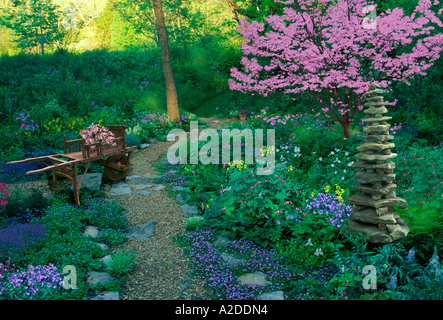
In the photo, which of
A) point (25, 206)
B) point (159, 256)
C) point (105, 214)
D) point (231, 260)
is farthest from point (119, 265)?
point (25, 206)

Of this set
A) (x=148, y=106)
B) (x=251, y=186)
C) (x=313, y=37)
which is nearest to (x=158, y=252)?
(x=251, y=186)

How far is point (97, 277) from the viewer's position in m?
4.35

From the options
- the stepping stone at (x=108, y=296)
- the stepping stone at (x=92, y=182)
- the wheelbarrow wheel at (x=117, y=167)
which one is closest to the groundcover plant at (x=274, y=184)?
the stepping stone at (x=108, y=296)

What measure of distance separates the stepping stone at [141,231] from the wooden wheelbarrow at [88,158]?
1.37 meters

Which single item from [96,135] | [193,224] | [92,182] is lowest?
[193,224]

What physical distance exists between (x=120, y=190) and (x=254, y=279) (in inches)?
179

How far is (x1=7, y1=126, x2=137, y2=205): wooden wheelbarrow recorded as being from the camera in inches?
262

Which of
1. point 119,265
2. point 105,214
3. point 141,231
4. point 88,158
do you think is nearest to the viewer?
point 119,265

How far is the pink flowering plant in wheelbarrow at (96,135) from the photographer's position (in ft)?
23.5

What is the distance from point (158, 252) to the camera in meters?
5.22

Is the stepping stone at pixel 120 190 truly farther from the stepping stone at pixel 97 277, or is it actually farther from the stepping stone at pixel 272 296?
the stepping stone at pixel 272 296

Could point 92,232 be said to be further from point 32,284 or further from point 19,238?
point 32,284

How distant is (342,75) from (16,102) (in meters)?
11.2

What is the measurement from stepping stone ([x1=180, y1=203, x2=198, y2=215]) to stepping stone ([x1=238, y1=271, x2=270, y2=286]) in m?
2.39
